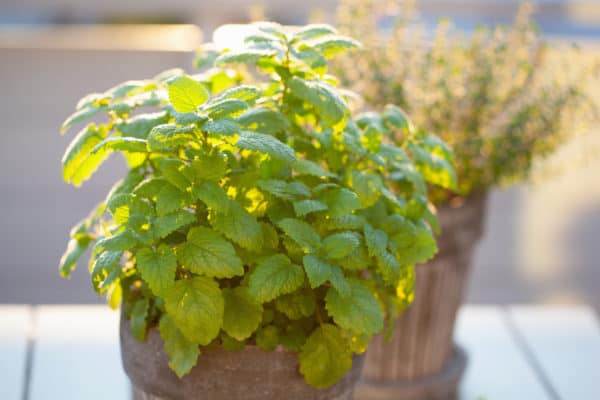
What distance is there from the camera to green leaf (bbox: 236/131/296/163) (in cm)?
100

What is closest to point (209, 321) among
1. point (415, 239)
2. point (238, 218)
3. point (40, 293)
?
point (238, 218)

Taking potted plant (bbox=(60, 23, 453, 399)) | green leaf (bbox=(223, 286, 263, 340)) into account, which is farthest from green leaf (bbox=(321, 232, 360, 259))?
green leaf (bbox=(223, 286, 263, 340))

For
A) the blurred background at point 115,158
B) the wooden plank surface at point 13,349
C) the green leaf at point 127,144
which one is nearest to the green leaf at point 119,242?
the green leaf at point 127,144

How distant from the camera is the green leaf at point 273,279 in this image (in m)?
1.03

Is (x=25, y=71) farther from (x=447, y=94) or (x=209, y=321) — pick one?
(x=209, y=321)

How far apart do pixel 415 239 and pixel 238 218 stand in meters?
0.26

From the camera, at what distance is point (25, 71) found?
3.02m

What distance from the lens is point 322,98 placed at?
113 cm

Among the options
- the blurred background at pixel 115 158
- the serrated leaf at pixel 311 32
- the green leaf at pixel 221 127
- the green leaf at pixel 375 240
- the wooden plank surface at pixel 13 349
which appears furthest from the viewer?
the blurred background at pixel 115 158

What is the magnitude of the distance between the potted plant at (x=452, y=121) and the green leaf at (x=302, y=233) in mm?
634

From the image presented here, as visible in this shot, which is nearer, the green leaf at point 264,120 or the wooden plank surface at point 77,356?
the green leaf at point 264,120

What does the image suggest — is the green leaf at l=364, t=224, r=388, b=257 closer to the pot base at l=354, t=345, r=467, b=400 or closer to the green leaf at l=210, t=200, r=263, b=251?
the green leaf at l=210, t=200, r=263, b=251

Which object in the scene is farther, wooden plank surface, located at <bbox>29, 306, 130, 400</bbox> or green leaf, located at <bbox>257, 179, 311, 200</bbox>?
wooden plank surface, located at <bbox>29, 306, 130, 400</bbox>

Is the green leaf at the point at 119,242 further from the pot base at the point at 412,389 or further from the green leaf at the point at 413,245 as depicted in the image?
the pot base at the point at 412,389
